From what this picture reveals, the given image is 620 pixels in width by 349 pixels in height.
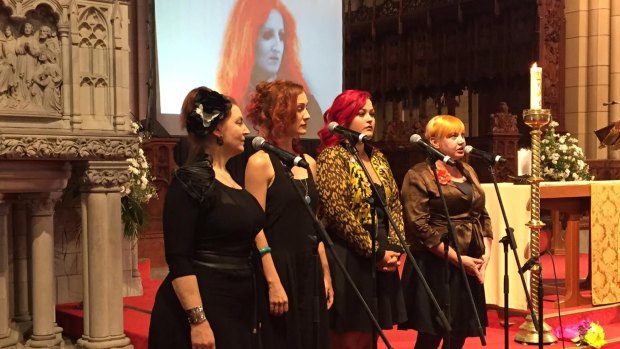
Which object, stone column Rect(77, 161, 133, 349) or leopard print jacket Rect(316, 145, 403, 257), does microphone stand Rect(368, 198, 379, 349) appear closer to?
leopard print jacket Rect(316, 145, 403, 257)

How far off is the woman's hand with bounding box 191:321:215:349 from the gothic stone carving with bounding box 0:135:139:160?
1913mm

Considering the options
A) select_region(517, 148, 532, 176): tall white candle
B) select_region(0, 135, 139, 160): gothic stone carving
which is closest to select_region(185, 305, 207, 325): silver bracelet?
select_region(0, 135, 139, 160): gothic stone carving

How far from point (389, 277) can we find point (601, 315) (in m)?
2.94

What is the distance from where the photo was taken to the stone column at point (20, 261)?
16.0 ft

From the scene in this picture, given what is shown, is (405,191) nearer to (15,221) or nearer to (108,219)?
(108,219)

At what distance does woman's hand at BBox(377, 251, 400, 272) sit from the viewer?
3637mm

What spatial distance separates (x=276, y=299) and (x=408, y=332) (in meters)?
2.51

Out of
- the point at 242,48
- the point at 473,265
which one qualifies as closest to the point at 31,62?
the point at 473,265

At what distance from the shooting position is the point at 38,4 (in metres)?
4.31

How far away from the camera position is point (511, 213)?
5.52 meters

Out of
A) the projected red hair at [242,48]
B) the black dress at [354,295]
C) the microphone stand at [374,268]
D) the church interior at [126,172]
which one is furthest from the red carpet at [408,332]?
the projected red hair at [242,48]

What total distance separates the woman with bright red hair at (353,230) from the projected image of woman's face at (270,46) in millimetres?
5915

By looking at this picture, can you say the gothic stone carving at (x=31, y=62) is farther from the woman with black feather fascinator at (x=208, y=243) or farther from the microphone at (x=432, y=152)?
the microphone at (x=432, y=152)

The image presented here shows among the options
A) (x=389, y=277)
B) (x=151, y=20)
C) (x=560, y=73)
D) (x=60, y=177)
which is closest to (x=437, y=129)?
(x=389, y=277)
